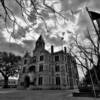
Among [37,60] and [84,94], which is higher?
[37,60]

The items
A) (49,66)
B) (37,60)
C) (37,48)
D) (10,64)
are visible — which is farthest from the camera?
(10,64)

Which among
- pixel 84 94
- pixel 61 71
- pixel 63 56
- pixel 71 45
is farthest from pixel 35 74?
pixel 84 94

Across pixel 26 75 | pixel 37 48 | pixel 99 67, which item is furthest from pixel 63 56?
pixel 99 67

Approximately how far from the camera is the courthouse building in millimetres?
30188

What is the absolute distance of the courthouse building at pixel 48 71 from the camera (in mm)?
30188

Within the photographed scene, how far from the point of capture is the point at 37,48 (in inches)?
1478

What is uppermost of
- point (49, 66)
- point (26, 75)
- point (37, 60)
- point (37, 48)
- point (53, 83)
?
point (37, 48)

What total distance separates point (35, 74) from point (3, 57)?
1621cm

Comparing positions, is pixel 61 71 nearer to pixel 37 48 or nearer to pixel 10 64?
pixel 37 48

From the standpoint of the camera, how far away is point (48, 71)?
104 feet

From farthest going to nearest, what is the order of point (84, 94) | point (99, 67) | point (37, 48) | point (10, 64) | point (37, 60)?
point (10, 64)
point (37, 48)
point (37, 60)
point (99, 67)
point (84, 94)

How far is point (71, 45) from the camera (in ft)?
59.0

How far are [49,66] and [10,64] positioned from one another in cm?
1862

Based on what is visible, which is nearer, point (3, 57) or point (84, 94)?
point (84, 94)
